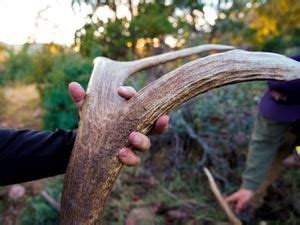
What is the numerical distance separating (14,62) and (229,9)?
14.2ft

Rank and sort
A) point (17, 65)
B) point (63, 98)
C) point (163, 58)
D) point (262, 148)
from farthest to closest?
point (17, 65)
point (63, 98)
point (262, 148)
point (163, 58)

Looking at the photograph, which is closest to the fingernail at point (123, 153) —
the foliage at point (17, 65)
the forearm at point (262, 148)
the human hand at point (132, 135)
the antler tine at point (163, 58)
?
the human hand at point (132, 135)

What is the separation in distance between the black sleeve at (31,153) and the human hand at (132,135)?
6.5 inches

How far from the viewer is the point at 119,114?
3.73ft

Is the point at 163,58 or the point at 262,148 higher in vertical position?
the point at 163,58

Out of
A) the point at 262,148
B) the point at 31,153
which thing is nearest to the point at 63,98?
the point at 262,148

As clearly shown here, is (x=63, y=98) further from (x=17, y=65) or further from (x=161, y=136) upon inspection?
(x=17, y=65)

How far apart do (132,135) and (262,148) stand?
5.63 ft

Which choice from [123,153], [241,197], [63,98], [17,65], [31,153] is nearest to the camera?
[123,153]

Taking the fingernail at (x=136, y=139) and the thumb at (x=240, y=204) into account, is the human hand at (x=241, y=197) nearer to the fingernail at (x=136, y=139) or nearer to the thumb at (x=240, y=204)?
the thumb at (x=240, y=204)

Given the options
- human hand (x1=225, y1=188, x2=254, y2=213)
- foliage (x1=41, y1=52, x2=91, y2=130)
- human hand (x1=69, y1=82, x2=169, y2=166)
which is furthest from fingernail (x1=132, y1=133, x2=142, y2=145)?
foliage (x1=41, y1=52, x2=91, y2=130)

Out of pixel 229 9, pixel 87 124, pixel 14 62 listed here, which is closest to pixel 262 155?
pixel 87 124

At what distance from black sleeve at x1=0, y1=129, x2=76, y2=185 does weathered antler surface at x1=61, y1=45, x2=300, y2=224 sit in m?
0.24

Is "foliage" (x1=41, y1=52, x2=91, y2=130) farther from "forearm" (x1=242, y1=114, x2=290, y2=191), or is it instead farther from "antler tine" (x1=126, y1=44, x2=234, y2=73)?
"antler tine" (x1=126, y1=44, x2=234, y2=73)
